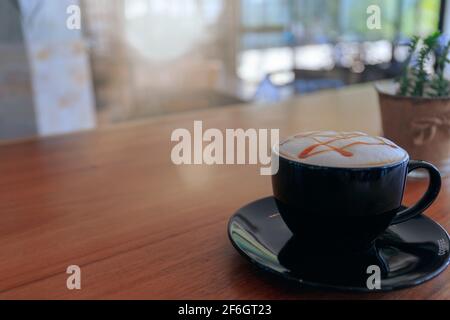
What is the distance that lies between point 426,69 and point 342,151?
0.96 feet

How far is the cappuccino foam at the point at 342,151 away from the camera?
29 centimetres

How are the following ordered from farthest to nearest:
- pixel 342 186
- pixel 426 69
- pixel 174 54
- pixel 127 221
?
pixel 174 54 → pixel 426 69 → pixel 127 221 → pixel 342 186

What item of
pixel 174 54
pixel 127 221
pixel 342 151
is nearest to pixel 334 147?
pixel 342 151

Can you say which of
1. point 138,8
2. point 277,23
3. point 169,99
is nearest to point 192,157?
point 169,99

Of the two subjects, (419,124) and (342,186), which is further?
(419,124)

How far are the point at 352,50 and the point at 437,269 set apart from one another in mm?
4465

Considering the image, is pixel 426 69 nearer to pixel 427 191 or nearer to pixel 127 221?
pixel 427 191

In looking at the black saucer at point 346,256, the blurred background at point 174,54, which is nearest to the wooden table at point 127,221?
the black saucer at point 346,256

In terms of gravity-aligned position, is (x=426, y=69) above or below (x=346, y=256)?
above

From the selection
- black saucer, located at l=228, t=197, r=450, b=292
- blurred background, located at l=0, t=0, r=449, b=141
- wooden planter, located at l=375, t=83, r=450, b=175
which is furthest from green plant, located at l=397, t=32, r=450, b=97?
blurred background, located at l=0, t=0, r=449, b=141

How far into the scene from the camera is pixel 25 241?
1.26 ft

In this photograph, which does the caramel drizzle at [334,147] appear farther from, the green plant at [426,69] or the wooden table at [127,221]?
the green plant at [426,69]

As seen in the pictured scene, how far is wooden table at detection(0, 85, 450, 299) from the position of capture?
31 cm

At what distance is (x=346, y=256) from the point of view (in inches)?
12.6
